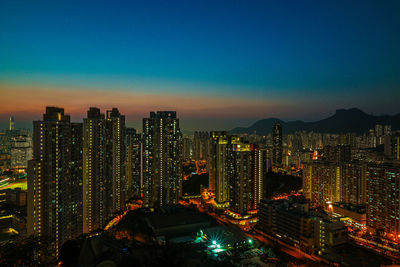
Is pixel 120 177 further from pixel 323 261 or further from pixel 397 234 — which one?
pixel 397 234

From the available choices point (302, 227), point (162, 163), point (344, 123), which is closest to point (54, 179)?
point (162, 163)

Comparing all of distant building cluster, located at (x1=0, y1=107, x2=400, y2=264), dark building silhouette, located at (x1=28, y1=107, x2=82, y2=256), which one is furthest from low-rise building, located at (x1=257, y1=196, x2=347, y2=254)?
dark building silhouette, located at (x1=28, y1=107, x2=82, y2=256)

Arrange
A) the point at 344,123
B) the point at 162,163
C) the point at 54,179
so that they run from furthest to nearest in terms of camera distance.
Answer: the point at 344,123
the point at 162,163
the point at 54,179

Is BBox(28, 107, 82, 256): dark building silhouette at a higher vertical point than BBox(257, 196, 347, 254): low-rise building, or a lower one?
higher

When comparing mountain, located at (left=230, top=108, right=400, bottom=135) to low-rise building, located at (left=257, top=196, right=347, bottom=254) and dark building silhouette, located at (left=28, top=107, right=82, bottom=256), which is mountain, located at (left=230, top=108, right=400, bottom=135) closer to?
low-rise building, located at (left=257, top=196, right=347, bottom=254)

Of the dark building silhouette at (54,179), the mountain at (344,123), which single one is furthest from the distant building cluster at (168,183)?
the mountain at (344,123)

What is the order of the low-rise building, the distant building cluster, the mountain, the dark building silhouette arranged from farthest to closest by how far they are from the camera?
the mountain, the low-rise building, the distant building cluster, the dark building silhouette

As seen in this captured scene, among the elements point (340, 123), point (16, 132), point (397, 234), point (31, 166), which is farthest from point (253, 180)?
point (340, 123)

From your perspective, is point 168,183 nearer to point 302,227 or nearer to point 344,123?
point 302,227

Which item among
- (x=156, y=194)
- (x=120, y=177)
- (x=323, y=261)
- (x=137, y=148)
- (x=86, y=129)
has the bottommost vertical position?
(x=323, y=261)
